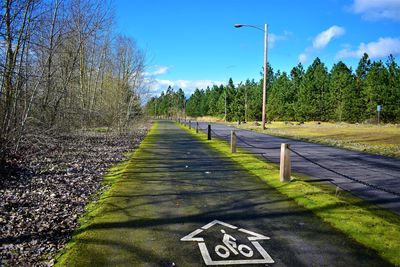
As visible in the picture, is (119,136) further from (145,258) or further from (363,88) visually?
(363,88)

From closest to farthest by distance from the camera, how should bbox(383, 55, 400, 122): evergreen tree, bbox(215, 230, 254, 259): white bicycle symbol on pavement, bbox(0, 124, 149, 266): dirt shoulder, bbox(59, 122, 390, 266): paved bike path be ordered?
bbox(59, 122, 390, 266): paved bike path
bbox(215, 230, 254, 259): white bicycle symbol on pavement
bbox(0, 124, 149, 266): dirt shoulder
bbox(383, 55, 400, 122): evergreen tree

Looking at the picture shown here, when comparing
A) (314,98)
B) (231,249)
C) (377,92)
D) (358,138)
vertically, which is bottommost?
(231,249)

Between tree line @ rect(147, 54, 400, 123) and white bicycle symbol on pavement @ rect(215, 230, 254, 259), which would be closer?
white bicycle symbol on pavement @ rect(215, 230, 254, 259)

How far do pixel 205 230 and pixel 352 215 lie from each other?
2670mm

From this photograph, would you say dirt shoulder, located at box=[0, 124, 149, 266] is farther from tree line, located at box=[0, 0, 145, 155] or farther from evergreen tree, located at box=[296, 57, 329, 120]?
evergreen tree, located at box=[296, 57, 329, 120]

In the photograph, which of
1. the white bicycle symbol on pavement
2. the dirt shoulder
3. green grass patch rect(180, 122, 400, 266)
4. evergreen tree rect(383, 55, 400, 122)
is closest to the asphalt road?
green grass patch rect(180, 122, 400, 266)

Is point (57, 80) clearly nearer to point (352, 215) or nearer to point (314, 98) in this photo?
point (352, 215)

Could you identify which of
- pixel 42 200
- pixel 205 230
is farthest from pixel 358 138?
pixel 42 200

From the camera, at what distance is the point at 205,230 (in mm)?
5234

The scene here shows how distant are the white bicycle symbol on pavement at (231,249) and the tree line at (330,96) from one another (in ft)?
154

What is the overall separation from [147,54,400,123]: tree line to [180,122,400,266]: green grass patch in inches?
1756

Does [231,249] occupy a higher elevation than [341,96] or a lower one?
lower

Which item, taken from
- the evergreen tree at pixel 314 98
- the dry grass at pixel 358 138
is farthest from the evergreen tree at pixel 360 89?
the dry grass at pixel 358 138

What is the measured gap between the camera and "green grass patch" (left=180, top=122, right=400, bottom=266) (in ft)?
15.5
